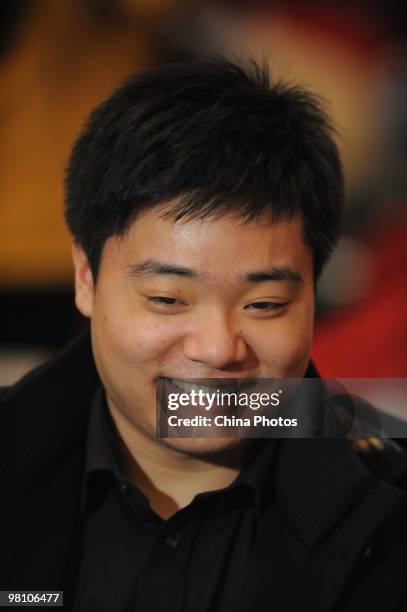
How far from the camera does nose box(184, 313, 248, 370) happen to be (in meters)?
0.80

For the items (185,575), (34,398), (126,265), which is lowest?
(185,575)

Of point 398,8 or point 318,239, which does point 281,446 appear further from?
point 398,8

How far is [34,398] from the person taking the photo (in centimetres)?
98

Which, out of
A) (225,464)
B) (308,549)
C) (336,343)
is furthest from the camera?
(336,343)

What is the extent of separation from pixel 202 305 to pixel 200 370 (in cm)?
7

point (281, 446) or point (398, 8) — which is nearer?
point (281, 446)

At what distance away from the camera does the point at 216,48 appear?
2148 millimetres

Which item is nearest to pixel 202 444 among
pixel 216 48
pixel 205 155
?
pixel 205 155

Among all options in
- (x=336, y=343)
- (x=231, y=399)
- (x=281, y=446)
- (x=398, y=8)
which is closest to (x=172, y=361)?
(x=231, y=399)

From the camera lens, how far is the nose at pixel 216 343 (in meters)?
0.80

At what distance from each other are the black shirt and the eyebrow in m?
0.21

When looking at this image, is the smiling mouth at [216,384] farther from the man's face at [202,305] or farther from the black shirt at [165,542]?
the black shirt at [165,542]

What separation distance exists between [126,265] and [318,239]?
217mm

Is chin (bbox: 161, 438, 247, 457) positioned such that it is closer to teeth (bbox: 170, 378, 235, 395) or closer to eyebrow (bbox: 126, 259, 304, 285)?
teeth (bbox: 170, 378, 235, 395)
